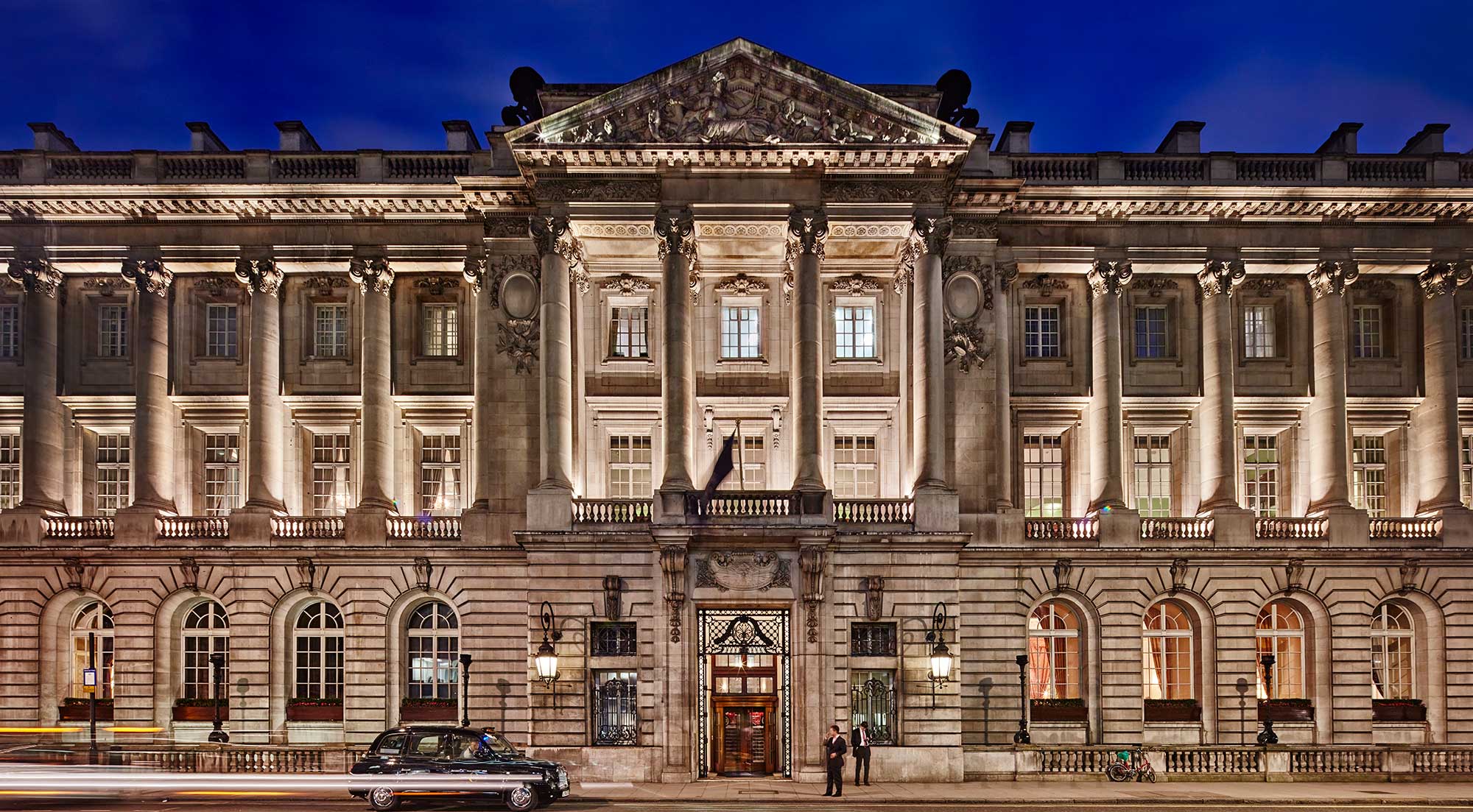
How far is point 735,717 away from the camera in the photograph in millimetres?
36250

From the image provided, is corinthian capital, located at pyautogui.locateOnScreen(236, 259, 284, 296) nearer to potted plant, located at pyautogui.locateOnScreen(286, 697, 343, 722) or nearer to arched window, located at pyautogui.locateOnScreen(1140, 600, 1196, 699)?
potted plant, located at pyautogui.locateOnScreen(286, 697, 343, 722)

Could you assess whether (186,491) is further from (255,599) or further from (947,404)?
(947,404)

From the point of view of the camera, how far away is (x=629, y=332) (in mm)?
40656

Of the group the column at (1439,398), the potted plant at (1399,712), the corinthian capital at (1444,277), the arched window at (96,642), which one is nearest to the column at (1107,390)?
the column at (1439,398)

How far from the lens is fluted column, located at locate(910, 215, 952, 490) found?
120 feet

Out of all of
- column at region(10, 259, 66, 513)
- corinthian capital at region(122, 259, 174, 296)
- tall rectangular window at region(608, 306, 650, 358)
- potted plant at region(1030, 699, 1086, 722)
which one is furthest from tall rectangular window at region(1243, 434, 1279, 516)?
column at region(10, 259, 66, 513)

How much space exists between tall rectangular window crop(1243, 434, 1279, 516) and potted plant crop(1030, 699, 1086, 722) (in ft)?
31.7

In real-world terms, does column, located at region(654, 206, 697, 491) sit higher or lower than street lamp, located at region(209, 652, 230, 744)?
higher

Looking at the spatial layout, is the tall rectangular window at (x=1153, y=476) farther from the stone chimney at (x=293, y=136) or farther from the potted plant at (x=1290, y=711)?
the stone chimney at (x=293, y=136)

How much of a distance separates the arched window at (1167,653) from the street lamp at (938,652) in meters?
7.89

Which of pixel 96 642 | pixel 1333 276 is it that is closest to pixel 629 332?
pixel 96 642

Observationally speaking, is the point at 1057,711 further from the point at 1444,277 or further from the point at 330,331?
the point at 330,331

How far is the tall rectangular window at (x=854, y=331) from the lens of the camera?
40.7 metres

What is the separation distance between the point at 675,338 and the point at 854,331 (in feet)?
24.0
